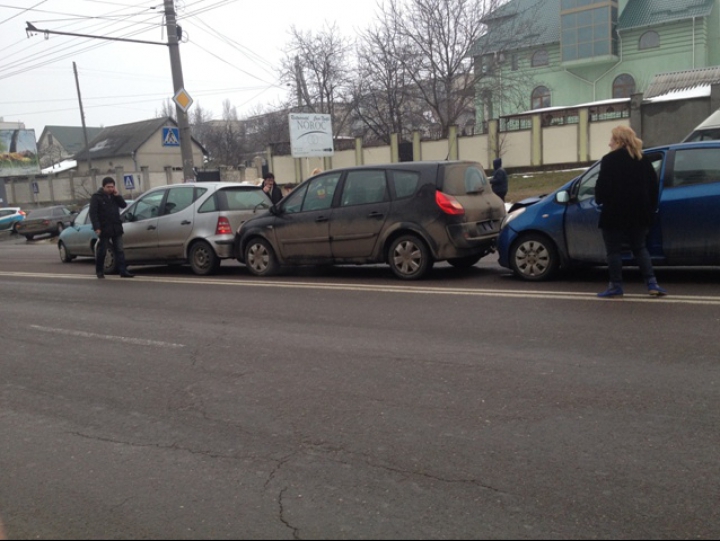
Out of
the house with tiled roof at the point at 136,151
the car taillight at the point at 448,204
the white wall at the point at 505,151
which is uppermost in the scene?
the house with tiled roof at the point at 136,151

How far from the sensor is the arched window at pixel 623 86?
4816 cm

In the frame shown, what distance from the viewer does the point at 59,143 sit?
9744 centimetres

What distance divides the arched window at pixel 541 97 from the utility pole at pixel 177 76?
122ft

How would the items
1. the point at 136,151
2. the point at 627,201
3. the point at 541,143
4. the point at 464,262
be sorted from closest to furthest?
1. the point at 627,201
2. the point at 464,262
3. the point at 541,143
4. the point at 136,151

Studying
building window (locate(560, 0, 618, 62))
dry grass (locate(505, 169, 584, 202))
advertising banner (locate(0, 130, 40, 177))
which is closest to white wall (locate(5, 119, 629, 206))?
dry grass (locate(505, 169, 584, 202))

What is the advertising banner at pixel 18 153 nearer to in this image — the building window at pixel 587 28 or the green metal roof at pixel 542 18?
the green metal roof at pixel 542 18

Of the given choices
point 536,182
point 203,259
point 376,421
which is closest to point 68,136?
point 536,182

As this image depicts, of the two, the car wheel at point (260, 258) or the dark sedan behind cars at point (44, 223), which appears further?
the dark sedan behind cars at point (44, 223)

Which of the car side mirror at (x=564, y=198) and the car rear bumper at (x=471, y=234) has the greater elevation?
the car side mirror at (x=564, y=198)

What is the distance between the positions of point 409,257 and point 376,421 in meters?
5.64

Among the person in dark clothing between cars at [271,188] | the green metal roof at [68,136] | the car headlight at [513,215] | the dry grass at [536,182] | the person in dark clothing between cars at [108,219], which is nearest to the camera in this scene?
the car headlight at [513,215]

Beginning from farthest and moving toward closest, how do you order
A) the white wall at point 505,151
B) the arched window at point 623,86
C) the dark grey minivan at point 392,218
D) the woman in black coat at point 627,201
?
the arched window at point 623,86, the white wall at point 505,151, the dark grey minivan at point 392,218, the woman in black coat at point 627,201

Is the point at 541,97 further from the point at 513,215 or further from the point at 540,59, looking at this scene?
the point at 513,215

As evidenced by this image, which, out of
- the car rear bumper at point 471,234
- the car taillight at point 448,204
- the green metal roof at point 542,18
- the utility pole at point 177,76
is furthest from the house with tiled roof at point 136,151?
the car taillight at point 448,204
